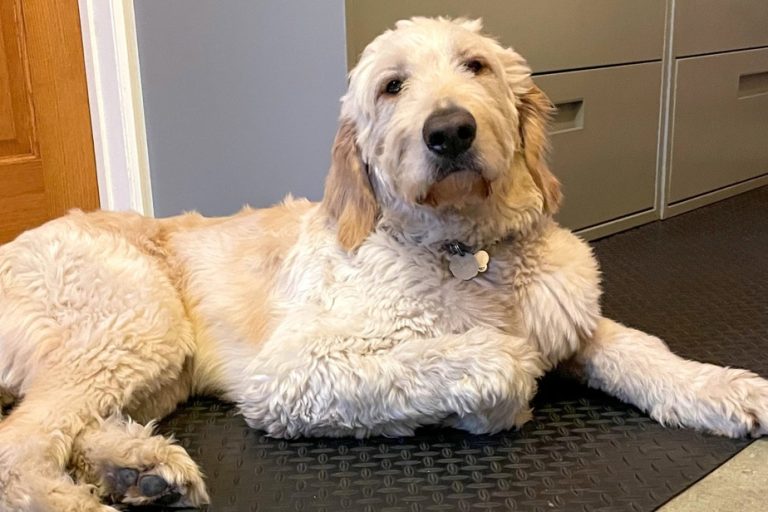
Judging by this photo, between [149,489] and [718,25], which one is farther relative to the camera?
[718,25]

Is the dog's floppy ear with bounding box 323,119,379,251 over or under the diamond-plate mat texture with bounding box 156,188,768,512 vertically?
over

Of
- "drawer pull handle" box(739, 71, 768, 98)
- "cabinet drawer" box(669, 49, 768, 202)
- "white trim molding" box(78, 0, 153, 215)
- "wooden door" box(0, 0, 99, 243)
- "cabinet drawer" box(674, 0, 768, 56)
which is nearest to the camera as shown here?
"white trim molding" box(78, 0, 153, 215)

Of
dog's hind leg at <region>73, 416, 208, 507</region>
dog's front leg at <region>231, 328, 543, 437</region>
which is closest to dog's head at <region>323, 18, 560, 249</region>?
dog's front leg at <region>231, 328, 543, 437</region>

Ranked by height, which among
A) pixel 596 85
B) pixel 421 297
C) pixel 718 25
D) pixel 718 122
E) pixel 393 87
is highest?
pixel 718 25

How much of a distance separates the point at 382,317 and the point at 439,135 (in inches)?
16.6

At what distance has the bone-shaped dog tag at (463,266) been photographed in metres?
1.81

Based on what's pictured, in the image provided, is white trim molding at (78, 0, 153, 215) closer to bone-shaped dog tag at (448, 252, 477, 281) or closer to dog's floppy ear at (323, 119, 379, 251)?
dog's floppy ear at (323, 119, 379, 251)

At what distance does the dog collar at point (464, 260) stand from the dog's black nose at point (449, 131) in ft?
0.86

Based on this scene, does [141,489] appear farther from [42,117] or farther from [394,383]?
[42,117]

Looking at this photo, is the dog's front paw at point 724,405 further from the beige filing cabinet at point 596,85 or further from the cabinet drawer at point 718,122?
the cabinet drawer at point 718,122

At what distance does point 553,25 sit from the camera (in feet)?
9.86

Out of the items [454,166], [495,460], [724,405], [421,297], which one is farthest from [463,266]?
[724,405]

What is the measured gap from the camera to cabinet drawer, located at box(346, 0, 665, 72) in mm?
2451

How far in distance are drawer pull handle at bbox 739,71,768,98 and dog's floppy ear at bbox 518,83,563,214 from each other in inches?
103
